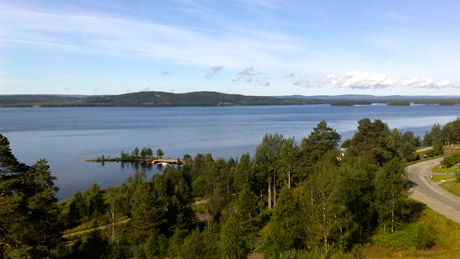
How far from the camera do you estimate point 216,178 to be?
1224 inches

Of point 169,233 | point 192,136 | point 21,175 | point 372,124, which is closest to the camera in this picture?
point 21,175

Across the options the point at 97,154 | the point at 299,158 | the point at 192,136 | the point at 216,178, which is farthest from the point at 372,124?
the point at 192,136

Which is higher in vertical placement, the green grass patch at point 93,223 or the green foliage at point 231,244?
the green foliage at point 231,244

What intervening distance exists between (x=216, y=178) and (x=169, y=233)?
9.15m

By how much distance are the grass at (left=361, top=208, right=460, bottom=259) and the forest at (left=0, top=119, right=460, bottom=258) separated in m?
0.44

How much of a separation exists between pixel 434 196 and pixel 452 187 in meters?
3.10

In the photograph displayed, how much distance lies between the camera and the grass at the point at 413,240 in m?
16.5

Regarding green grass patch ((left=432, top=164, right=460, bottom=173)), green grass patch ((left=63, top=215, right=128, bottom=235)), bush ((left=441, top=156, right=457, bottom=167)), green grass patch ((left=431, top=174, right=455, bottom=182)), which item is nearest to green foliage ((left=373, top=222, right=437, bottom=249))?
green grass patch ((left=431, top=174, right=455, bottom=182))

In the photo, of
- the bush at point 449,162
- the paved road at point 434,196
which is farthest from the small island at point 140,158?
the bush at point 449,162

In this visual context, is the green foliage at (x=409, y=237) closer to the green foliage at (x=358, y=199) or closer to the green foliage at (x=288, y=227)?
the green foliage at (x=358, y=199)

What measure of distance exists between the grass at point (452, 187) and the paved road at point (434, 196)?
40 centimetres

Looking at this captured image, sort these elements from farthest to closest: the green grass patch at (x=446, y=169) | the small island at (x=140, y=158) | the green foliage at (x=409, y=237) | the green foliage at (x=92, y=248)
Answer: the small island at (x=140, y=158)
the green grass patch at (x=446, y=169)
the green foliage at (x=92, y=248)
the green foliage at (x=409, y=237)

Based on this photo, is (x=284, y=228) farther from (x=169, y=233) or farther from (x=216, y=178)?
(x=216, y=178)

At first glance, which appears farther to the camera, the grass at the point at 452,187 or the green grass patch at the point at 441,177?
the green grass patch at the point at 441,177
